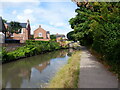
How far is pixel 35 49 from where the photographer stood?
20.7 meters

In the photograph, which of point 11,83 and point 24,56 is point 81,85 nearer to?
point 11,83

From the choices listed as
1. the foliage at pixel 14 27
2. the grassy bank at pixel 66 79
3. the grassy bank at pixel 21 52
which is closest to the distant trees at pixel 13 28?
the foliage at pixel 14 27

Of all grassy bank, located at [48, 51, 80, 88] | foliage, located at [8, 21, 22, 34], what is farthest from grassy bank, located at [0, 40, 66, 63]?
foliage, located at [8, 21, 22, 34]

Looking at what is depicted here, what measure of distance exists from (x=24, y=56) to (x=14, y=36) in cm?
2200

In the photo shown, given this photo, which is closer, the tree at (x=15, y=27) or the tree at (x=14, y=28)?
the tree at (x=14, y=28)

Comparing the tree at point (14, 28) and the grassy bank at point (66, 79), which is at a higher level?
the tree at point (14, 28)

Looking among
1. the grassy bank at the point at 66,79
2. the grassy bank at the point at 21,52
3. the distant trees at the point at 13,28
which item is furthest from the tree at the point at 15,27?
the grassy bank at the point at 66,79

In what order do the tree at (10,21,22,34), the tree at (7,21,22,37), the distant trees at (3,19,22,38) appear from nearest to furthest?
the distant trees at (3,19,22,38) < the tree at (7,21,22,37) < the tree at (10,21,22,34)

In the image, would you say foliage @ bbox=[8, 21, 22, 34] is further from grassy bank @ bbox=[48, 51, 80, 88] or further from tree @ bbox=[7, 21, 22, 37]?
grassy bank @ bbox=[48, 51, 80, 88]

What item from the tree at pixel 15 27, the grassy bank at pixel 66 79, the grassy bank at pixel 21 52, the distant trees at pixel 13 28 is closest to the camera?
the grassy bank at pixel 66 79

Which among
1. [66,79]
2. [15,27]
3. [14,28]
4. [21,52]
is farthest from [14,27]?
[66,79]

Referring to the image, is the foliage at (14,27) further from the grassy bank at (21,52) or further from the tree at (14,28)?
the grassy bank at (21,52)

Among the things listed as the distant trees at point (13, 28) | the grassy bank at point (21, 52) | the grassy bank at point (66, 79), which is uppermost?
the distant trees at point (13, 28)

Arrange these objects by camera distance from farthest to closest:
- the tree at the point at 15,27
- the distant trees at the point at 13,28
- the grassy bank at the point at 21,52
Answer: the tree at the point at 15,27, the distant trees at the point at 13,28, the grassy bank at the point at 21,52
